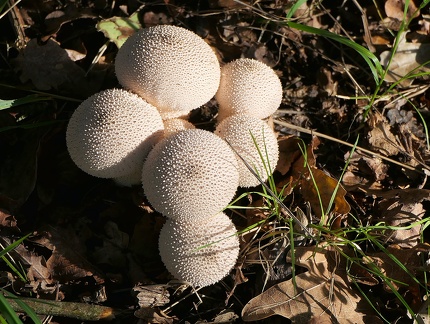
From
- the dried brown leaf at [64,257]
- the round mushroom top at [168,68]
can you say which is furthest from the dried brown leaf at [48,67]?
the dried brown leaf at [64,257]

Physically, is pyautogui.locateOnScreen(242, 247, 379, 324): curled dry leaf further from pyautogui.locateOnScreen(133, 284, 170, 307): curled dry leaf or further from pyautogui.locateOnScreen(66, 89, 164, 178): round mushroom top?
pyautogui.locateOnScreen(66, 89, 164, 178): round mushroom top

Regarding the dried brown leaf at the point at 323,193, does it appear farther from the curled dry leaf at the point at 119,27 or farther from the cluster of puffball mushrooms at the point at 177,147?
the curled dry leaf at the point at 119,27

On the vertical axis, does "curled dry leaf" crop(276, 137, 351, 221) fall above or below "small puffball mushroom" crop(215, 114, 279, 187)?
below

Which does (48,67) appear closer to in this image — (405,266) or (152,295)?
(152,295)

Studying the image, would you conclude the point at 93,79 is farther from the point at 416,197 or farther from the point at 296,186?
the point at 416,197

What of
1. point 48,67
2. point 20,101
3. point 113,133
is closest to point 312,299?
point 113,133

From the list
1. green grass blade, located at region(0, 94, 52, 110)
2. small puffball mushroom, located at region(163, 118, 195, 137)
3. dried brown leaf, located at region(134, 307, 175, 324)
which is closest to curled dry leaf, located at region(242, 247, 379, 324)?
dried brown leaf, located at region(134, 307, 175, 324)
